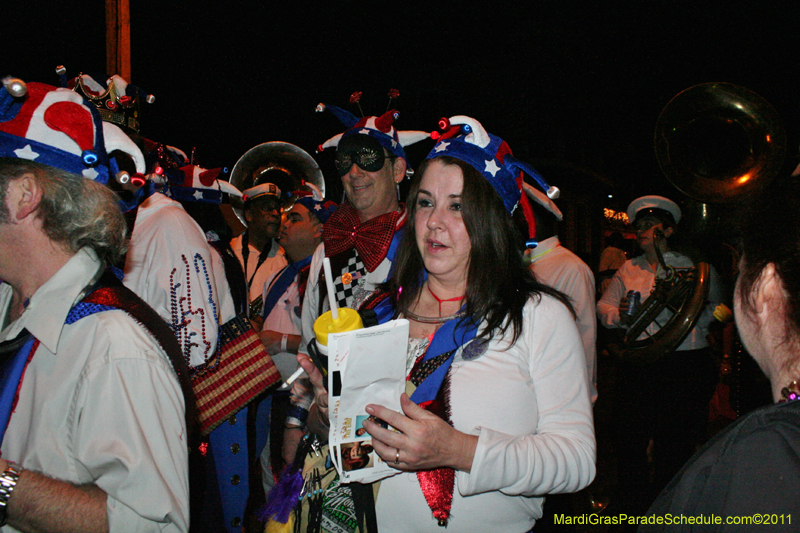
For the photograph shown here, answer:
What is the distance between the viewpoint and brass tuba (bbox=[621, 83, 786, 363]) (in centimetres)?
486

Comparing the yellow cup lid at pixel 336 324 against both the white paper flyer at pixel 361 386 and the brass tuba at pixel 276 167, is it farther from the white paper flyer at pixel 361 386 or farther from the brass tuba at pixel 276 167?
the brass tuba at pixel 276 167

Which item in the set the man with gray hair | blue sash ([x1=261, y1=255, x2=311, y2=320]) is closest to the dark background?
blue sash ([x1=261, y1=255, x2=311, y2=320])

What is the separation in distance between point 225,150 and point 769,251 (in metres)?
6.71

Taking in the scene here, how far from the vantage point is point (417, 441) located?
1408 mm

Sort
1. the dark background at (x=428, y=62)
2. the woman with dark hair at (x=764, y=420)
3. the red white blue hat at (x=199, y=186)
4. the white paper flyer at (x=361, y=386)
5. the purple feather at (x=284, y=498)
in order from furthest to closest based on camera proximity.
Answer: the dark background at (x=428, y=62) → the red white blue hat at (x=199, y=186) → the purple feather at (x=284, y=498) → the white paper flyer at (x=361, y=386) → the woman with dark hair at (x=764, y=420)

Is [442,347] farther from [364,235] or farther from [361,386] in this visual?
[364,235]

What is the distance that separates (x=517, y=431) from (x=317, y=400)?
70cm

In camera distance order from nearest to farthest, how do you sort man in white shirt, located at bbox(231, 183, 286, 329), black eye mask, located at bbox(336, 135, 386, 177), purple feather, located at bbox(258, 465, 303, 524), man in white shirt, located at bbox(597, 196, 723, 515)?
1. purple feather, located at bbox(258, 465, 303, 524)
2. black eye mask, located at bbox(336, 135, 386, 177)
3. man in white shirt, located at bbox(597, 196, 723, 515)
4. man in white shirt, located at bbox(231, 183, 286, 329)

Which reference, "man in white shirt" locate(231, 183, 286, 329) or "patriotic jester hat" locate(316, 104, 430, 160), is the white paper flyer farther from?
"man in white shirt" locate(231, 183, 286, 329)

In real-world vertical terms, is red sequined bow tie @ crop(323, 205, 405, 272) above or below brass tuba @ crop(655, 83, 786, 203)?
below

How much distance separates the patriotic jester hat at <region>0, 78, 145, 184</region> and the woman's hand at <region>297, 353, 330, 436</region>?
85cm

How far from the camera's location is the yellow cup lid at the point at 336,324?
1.37m

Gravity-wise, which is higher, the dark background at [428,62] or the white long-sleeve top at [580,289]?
the dark background at [428,62]

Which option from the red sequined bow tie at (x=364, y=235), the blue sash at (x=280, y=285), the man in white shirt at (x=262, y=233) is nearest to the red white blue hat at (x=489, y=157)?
the red sequined bow tie at (x=364, y=235)
